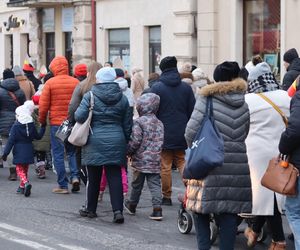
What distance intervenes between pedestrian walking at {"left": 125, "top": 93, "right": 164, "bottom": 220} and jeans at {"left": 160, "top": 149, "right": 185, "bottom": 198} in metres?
0.75

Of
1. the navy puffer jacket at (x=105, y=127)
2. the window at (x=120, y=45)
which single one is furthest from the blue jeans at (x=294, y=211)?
the window at (x=120, y=45)

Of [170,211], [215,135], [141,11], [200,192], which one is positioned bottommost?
[170,211]

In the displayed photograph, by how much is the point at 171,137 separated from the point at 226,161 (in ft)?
12.7

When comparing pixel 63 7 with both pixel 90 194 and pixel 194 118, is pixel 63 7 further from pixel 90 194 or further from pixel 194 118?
pixel 194 118

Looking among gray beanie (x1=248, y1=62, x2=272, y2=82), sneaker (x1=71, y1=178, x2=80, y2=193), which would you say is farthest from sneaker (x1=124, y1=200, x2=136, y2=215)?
gray beanie (x1=248, y1=62, x2=272, y2=82)

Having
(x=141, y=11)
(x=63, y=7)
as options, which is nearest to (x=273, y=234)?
(x=141, y=11)

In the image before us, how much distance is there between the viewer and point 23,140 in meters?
12.5

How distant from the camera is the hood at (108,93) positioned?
32.9 feet

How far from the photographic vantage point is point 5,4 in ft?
113

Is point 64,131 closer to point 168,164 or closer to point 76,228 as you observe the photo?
point 168,164

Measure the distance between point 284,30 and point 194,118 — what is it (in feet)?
38.9

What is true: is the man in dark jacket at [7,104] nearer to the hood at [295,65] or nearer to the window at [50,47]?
the hood at [295,65]

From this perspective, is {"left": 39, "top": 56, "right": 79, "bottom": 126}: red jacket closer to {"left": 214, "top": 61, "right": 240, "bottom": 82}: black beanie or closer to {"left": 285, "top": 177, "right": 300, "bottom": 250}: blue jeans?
{"left": 214, "top": 61, "right": 240, "bottom": 82}: black beanie

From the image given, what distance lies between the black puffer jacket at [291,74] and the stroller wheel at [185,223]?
11.4 feet
